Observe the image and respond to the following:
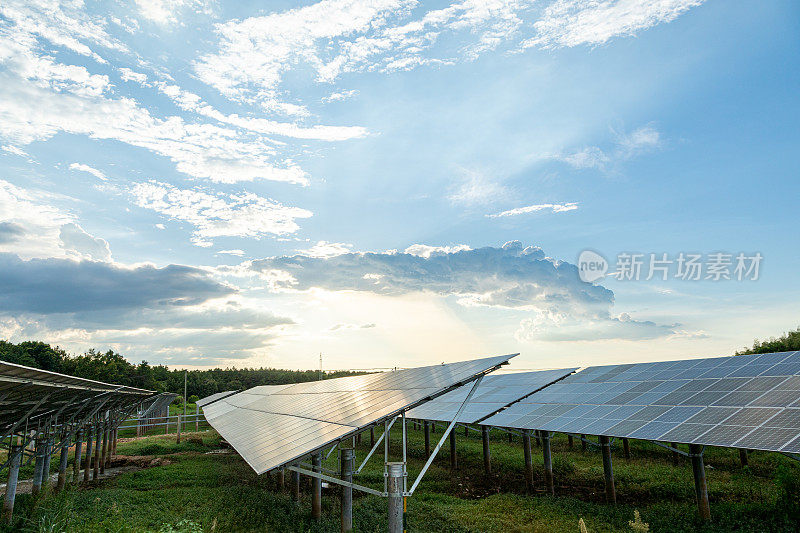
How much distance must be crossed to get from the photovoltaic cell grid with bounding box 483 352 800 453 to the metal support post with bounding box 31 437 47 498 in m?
20.0

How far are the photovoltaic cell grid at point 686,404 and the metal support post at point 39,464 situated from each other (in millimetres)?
20020

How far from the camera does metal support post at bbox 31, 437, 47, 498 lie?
20.0 m

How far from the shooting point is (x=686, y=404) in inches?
720

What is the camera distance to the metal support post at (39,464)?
65.5 ft

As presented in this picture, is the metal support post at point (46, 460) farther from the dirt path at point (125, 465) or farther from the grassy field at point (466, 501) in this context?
the dirt path at point (125, 465)

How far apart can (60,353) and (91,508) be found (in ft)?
284

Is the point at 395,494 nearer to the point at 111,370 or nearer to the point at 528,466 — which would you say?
the point at 528,466

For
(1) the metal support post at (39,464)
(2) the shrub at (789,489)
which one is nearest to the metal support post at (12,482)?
(1) the metal support post at (39,464)

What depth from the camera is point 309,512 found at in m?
15.9

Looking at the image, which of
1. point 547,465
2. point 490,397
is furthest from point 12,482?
point 490,397

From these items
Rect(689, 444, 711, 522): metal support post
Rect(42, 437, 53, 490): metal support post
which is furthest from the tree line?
Rect(689, 444, 711, 522): metal support post

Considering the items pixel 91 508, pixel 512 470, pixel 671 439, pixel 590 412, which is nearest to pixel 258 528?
pixel 91 508

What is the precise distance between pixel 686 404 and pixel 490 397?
42.8 ft

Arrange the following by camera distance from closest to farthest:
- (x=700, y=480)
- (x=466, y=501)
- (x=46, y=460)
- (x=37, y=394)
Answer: (x=37, y=394) → (x=700, y=480) → (x=466, y=501) → (x=46, y=460)
